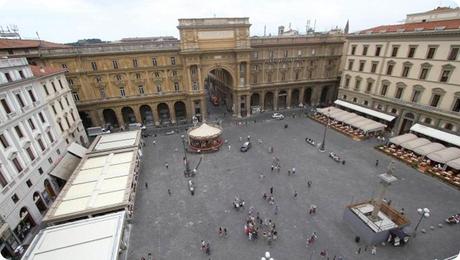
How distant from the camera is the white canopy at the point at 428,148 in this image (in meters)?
30.5

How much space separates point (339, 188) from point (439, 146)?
17579mm

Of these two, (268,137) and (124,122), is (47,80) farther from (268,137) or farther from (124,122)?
(268,137)

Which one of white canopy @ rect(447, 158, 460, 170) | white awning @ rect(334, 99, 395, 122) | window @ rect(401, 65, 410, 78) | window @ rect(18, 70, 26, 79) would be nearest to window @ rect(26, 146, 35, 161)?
window @ rect(18, 70, 26, 79)

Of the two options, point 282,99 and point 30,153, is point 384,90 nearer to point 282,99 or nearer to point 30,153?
point 282,99

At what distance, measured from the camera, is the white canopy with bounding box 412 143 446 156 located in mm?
30484

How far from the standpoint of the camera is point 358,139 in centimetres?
3869

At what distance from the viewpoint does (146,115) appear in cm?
5041

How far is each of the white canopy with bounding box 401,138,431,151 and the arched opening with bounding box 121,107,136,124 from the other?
49.4 m

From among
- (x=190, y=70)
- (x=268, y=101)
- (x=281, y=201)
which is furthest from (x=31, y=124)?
(x=268, y=101)

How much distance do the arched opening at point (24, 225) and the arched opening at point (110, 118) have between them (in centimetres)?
2677

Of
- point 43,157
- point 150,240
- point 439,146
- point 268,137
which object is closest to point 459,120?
point 439,146

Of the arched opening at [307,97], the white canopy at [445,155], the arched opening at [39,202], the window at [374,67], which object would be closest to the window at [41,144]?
the arched opening at [39,202]

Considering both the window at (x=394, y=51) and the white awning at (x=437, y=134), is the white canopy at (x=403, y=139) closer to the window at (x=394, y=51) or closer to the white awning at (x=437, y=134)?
the white awning at (x=437, y=134)

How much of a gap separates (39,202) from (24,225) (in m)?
3.39
